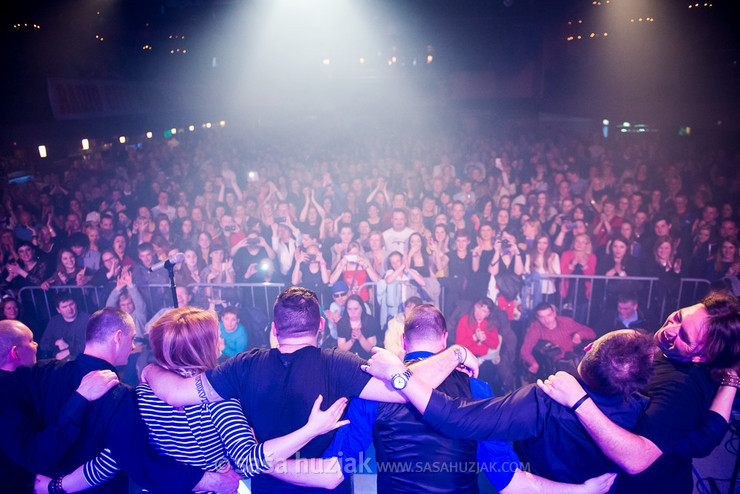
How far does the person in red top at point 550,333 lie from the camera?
3.70m

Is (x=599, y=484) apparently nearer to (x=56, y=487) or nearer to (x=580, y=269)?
(x=56, y=487)

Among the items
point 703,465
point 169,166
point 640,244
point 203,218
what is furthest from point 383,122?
point 703,465

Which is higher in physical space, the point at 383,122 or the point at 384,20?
the point at 384,20

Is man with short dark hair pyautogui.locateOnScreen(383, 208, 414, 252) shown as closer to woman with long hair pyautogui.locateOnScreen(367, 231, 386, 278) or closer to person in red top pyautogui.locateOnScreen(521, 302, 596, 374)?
woman with long hair pyautogui.locateOnScreen(367, 231, 386, 278)

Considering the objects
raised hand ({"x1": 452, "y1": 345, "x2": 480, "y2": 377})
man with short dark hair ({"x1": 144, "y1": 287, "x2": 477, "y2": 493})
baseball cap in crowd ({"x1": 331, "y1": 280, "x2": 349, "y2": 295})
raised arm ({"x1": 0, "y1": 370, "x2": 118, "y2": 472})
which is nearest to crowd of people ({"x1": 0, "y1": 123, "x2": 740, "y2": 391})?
baseball cap in crowd ({"x1": 331, "y1": 280, "x2": 349, "y2": 295})

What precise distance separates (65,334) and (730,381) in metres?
4.80

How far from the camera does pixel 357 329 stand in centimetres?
383

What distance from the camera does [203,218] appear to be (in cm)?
553

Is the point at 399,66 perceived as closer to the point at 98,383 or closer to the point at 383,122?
the point at 383,122

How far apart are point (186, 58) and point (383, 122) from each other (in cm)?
636

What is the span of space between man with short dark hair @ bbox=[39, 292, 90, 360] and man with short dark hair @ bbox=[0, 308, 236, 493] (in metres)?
2.48

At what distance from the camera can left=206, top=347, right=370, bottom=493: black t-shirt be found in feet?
5.05

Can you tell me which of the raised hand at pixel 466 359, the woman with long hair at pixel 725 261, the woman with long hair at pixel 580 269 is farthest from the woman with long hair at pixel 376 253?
the woman with long hair at pixel 725 261

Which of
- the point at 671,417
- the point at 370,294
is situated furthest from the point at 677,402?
the point at 370,294
